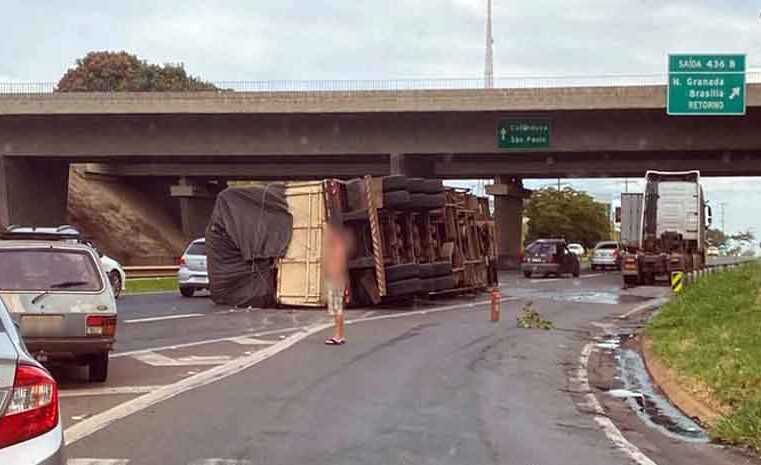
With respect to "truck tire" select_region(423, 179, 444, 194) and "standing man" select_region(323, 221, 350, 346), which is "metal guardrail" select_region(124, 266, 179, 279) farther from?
"standing man" select_region(323, 221, 350, 346)

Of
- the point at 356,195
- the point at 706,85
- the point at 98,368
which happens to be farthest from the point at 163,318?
the point at 706,85

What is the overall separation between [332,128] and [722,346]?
30.6 metres

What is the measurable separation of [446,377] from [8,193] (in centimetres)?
3604

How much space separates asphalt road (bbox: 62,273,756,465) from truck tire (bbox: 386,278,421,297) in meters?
4.10

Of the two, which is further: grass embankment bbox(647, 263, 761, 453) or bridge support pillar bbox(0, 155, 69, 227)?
bridge support pillar bbox(0, 155, 69, 227)

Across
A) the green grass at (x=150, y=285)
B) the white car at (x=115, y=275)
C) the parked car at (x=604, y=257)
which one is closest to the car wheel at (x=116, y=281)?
the white car at (x=115, y=275)

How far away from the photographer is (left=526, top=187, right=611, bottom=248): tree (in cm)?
9569

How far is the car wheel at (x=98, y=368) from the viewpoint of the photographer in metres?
11.8

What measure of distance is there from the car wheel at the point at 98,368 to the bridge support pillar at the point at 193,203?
44005 mm

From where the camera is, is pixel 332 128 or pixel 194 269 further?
pixel 332 128

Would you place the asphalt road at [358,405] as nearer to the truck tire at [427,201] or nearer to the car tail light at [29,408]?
the car tail light at [29,408]

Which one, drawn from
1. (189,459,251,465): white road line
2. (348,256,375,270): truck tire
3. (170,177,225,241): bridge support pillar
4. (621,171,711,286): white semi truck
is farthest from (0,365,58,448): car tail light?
(170,177,225,241): bridge support pillar

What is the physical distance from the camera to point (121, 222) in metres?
56.3

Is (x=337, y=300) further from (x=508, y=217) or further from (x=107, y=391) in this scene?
(x=508, y=217)
